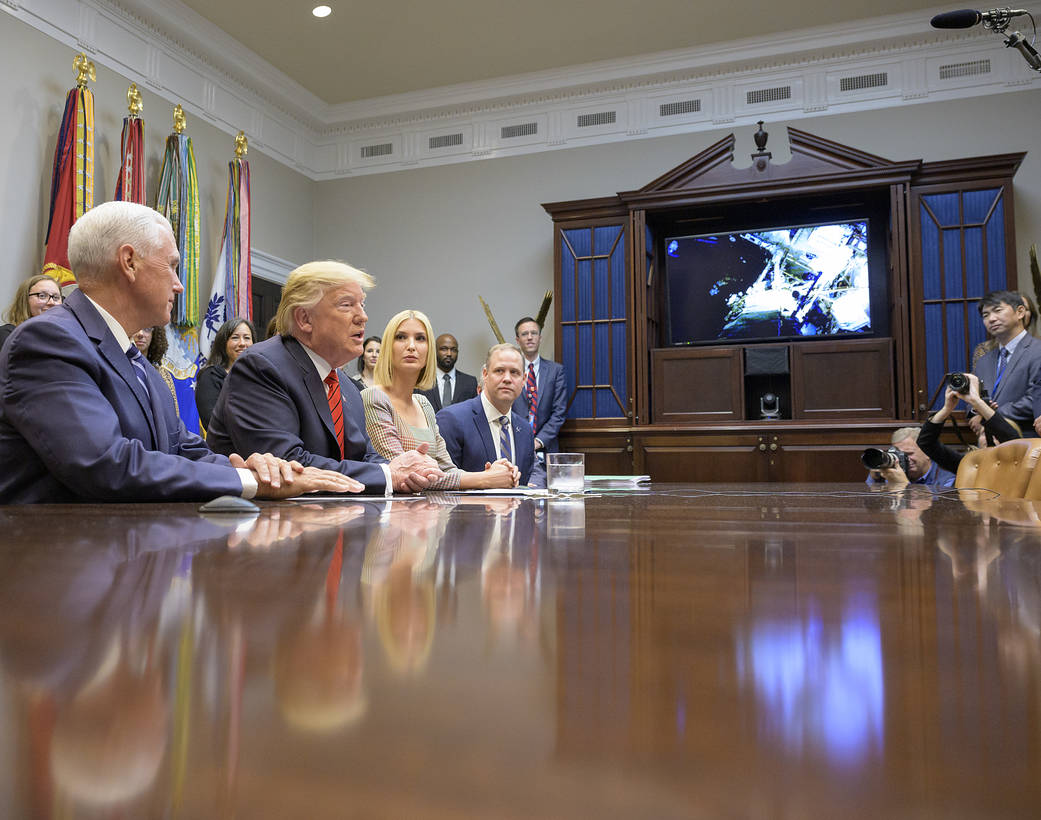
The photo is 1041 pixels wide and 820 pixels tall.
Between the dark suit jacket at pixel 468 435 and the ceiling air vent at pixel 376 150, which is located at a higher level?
the ceiling air vent at pixel 376 150

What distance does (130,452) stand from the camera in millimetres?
1184

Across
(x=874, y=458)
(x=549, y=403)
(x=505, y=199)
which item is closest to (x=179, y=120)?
(x=505, y=199)

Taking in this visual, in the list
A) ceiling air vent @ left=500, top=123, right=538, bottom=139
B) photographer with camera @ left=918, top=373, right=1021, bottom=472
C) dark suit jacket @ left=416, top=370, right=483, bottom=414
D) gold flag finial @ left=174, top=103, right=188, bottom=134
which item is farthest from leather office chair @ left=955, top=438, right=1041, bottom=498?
gold flag finial @ left=174, top=103, right=188, bottom=134

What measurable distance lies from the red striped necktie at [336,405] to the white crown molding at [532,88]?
369cm

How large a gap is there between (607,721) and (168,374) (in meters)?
4.63

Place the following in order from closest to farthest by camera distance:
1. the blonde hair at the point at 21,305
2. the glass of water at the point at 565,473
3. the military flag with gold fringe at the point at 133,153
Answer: the glass of water at the point at 565,473 < the blonde hair at the point at 21,305 < the military flag with gold fringe at the point at 133,153

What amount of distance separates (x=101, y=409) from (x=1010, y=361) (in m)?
3.98

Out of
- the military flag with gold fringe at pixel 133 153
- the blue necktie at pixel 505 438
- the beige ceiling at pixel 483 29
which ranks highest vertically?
the beige ceiling at pixel 483 29

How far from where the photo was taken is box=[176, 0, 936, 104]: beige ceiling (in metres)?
4.96

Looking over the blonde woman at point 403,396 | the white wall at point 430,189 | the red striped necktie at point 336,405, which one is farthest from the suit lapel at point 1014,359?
the red striped necktie at point 336,405

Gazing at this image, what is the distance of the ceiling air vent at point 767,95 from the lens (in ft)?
17.8

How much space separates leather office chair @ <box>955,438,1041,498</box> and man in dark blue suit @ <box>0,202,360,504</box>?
1574mm

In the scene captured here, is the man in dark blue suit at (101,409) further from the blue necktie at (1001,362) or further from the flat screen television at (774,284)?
the flat screen television at (774,284)

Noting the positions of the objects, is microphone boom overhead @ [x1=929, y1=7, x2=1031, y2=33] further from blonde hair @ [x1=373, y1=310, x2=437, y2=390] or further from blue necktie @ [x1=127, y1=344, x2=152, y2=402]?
blue necktie @ [x1=127, y1=344, x2=152, y2=402]
